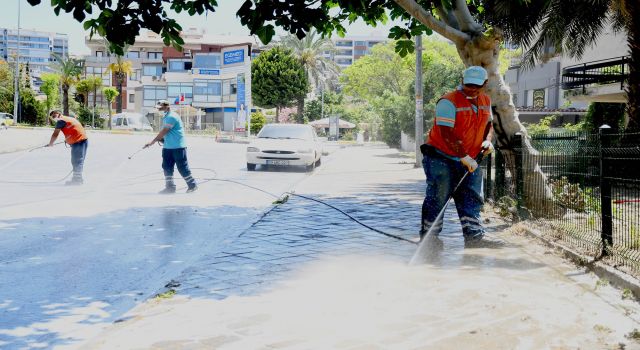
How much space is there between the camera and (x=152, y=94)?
291 feet

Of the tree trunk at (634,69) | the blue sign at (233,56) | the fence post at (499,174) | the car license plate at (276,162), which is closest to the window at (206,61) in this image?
the blue sign at (233,56)

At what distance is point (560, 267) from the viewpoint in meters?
6.26

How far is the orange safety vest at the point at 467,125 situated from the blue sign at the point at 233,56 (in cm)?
6800

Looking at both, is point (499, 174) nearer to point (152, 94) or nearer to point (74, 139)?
point (74, 139)

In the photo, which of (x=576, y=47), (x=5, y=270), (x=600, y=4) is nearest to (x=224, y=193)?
(x=5, y=270)

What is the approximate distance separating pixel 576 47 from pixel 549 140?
14697 millimetres

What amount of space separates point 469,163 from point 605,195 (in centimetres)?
129

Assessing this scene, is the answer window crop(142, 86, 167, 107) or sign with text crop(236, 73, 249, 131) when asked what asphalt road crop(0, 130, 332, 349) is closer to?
sign with text crop(236, 73, 249, 131)

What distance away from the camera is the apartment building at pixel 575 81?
23500mm

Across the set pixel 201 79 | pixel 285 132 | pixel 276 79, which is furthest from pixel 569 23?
pixel 201 79

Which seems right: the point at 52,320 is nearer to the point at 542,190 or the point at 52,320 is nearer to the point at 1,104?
the point at 542,190

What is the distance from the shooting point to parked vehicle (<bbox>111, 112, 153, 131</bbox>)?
210 feet

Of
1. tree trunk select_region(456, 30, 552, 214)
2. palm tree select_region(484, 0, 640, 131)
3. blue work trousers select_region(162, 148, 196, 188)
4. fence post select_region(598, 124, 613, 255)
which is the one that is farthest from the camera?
palm tree select_region(484, 0, 640, 131)

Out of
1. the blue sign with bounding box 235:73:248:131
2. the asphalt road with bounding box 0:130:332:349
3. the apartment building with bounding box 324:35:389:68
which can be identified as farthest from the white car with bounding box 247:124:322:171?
the apartment building with bounding box 324:35:389:68
